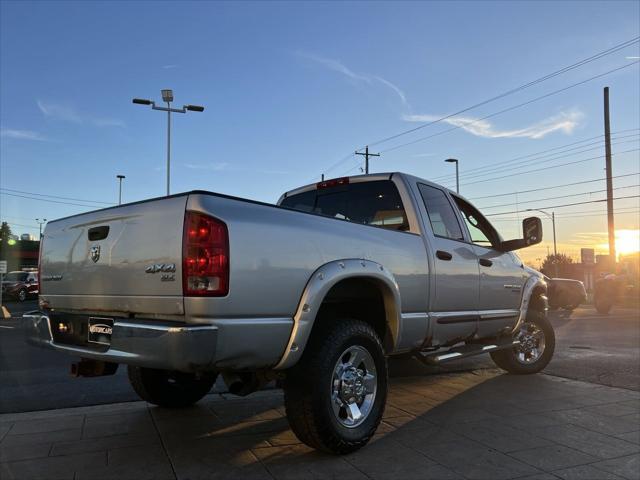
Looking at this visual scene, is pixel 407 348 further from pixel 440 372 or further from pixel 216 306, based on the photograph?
pixel 440 372

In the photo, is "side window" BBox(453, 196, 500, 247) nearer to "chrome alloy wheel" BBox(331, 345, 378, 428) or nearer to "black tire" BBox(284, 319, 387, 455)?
"chrome alloy wheel" BBox(331, 345, 378, 428)

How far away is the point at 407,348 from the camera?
4.48m

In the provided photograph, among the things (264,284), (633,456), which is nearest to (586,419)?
(633,456)

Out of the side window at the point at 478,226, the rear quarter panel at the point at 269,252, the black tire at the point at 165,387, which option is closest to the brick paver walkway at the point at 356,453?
the black tire at the point at 165,387

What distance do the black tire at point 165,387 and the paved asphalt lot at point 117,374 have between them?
87 cm

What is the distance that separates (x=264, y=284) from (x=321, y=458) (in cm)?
138

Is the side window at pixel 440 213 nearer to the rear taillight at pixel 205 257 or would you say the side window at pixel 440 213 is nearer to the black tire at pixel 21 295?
the rear taillight at pixel 205 257

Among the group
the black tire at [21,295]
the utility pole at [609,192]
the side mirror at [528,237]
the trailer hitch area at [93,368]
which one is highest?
the utility pole at [609,192]

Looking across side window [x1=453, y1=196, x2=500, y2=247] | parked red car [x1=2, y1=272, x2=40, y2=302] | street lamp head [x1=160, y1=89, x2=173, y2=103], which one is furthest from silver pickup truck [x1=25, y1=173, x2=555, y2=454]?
parked red car [x1=2, y1=272, x2=40, y2=302]

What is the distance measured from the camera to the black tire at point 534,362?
6.67 meters

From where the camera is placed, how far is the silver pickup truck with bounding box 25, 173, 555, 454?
3.00 m

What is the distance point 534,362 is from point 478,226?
2174 mm

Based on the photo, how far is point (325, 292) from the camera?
347 cm

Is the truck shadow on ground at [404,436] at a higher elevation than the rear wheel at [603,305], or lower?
lower
